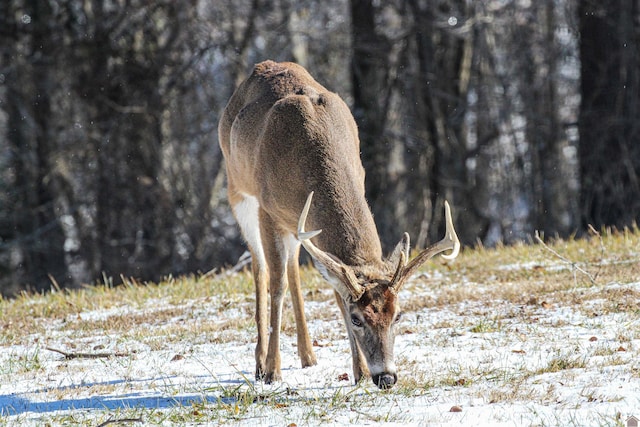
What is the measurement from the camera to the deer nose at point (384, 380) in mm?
5152

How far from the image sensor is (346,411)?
Result: 4.99 m

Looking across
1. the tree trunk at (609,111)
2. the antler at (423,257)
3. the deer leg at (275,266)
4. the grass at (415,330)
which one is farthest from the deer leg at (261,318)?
the tree trunk at (609,111)

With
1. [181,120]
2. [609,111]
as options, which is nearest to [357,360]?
[609,111]

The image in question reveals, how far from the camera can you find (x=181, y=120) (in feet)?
61.6

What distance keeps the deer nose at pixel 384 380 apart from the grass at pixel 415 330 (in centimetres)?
7

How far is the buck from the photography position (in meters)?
5.32

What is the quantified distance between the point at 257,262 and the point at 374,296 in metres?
1.74

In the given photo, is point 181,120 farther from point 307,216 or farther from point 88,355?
point 307,216

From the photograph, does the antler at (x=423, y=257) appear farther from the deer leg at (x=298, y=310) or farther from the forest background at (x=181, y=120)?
the forest background at (x=181, y=120)

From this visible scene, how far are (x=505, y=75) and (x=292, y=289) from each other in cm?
1463

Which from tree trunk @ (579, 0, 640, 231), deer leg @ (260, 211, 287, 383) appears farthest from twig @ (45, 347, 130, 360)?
tree trunk @ (579, 0, 640, 231)

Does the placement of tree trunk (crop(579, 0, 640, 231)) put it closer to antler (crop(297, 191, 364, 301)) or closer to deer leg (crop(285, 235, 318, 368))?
deer leg (crop(285, 235, 318, 368))

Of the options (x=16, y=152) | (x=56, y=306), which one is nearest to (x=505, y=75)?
(x=16, y=152)

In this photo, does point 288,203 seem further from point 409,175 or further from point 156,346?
point 409,175
